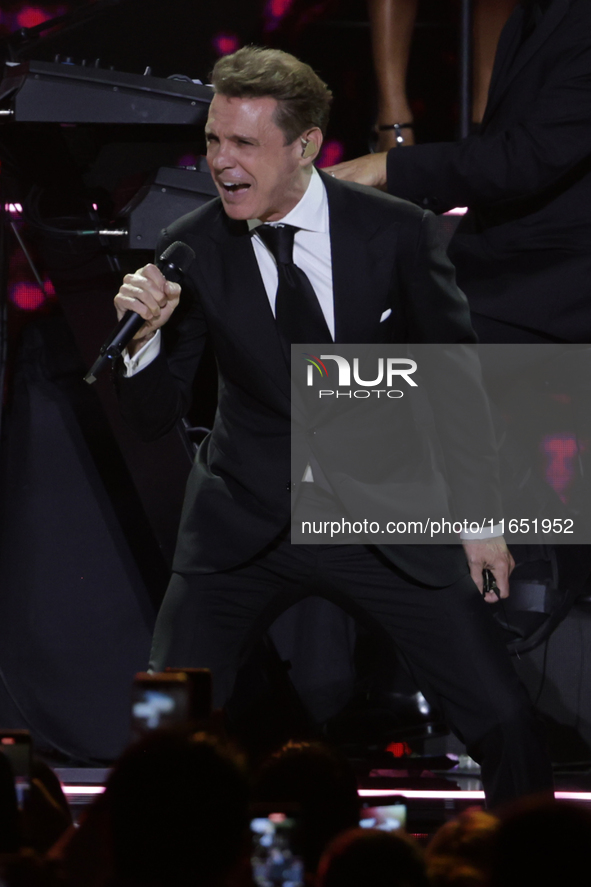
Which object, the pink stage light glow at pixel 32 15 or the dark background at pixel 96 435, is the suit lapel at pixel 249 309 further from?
the pink stage light glow at pixel 32 15

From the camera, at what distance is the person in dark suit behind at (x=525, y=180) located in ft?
8.32

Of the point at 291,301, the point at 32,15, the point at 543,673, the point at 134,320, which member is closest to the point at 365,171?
the point at 291,301

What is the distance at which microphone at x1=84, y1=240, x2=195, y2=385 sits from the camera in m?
1.82

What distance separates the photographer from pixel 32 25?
9.56ft

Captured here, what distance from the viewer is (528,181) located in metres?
2.55

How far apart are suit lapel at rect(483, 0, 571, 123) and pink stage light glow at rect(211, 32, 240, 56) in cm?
72

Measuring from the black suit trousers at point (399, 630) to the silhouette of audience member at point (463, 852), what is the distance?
850mm

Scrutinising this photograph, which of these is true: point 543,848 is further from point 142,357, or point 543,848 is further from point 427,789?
point 427,789

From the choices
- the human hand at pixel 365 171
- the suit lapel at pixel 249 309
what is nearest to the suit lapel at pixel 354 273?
the suit lapel at pixel 249 309

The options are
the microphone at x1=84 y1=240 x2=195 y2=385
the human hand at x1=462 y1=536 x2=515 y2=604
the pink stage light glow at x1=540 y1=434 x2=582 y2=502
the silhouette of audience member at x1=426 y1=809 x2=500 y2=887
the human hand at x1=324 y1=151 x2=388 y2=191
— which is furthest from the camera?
the pink stage light glow at x1=540 y1=434 x2=582 y2=502

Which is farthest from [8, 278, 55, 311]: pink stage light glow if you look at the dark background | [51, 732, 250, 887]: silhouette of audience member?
[51, 732, 250, 887]: silhouette of audience member

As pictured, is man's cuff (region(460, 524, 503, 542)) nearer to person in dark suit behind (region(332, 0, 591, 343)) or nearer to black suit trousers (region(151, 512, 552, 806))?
black suit trousers (region(151, 512, 552, 806))

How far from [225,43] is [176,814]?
2370mm

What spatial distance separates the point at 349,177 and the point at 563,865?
6.31ft
